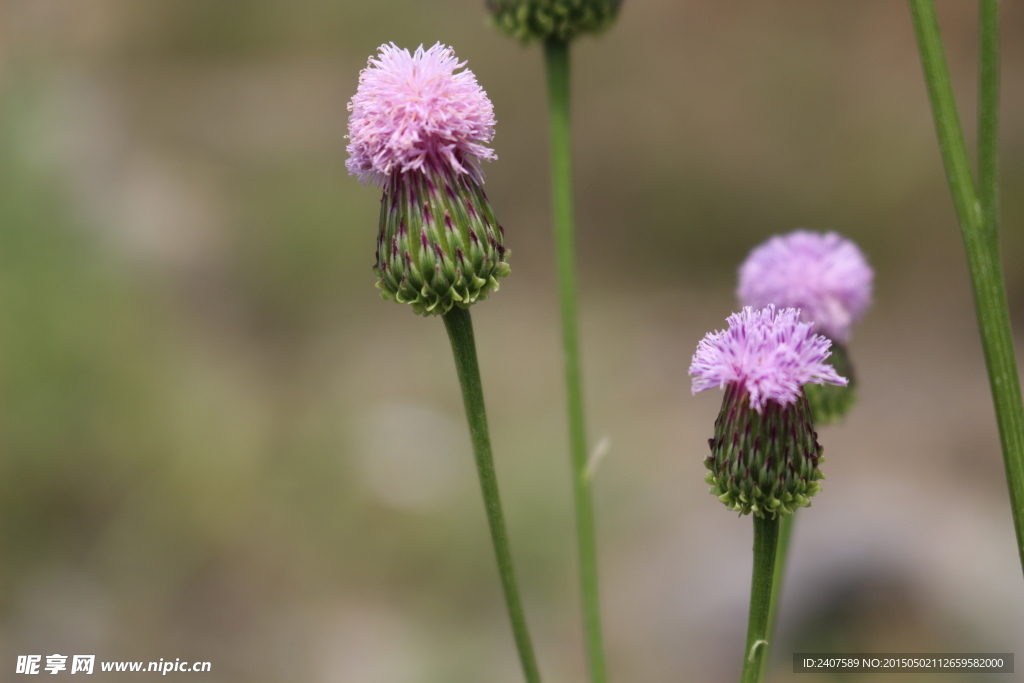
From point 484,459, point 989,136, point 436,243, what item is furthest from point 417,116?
point 989,136

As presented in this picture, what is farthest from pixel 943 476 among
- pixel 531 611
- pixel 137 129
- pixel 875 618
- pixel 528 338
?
pixel 137 129

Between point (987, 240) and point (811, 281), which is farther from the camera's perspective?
point (811, 281)

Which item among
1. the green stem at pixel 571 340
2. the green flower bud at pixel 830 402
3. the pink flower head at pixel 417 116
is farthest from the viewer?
the green flower bud at pixel 830 402

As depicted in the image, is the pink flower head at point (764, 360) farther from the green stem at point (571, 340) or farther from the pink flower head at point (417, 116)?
the green stem at point (571, 340)

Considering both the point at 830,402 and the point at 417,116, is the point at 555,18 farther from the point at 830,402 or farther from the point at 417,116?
the point at 830,402

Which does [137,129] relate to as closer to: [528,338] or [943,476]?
[528,338]

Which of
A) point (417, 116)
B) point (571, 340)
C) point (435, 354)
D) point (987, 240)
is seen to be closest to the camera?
point (987, 240)

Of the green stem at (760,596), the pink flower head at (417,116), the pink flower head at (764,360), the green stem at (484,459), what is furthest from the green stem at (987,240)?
Answer: the green stem at (484,459)
